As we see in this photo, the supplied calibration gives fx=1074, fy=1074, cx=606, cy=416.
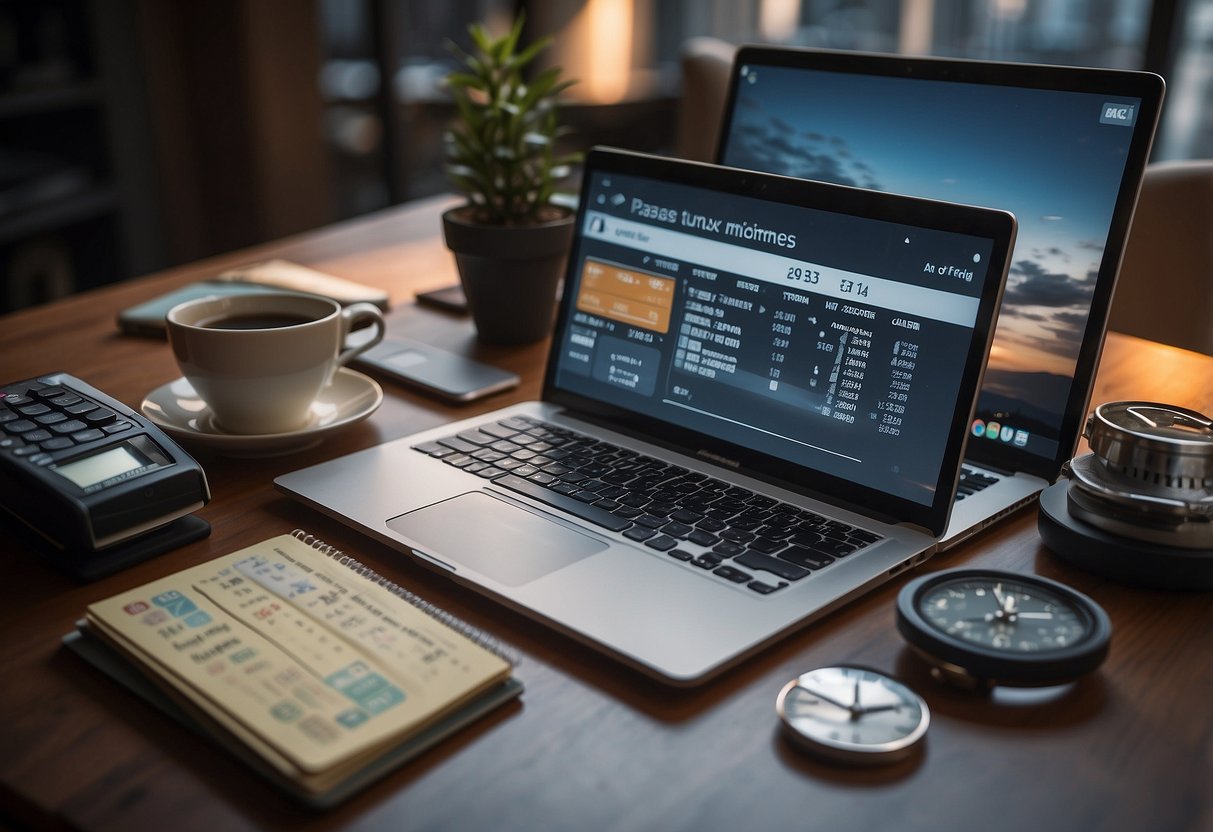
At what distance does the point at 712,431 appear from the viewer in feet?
2.93

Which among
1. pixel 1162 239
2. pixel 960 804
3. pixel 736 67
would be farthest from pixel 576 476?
pixel 1162 239

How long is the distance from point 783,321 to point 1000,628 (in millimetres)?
312

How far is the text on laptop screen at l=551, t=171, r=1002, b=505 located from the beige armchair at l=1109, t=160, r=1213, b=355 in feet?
→ 2.15

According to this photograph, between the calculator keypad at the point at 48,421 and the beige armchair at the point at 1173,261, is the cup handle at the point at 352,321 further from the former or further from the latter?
the beige armchair at the point at 1173,261

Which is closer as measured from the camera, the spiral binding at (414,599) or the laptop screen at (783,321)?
the spiral binding at (414,599)

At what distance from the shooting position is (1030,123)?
89 cm

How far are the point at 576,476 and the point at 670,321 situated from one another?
164mm

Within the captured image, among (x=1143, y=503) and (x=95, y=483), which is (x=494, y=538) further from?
(x=1143, y=503)

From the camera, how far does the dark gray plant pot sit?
115 centimetres

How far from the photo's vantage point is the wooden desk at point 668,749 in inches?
20.8

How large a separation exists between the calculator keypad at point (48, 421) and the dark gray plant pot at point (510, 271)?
44cm

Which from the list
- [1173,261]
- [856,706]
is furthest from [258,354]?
[1173,261]

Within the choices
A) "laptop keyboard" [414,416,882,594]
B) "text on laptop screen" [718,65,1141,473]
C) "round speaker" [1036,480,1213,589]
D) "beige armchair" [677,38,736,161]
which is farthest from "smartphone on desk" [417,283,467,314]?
"round speaker" [1036,480,1213,589]

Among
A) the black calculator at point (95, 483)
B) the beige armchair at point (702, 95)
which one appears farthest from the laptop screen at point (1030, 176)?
the beige armchair at point (702, 95)
